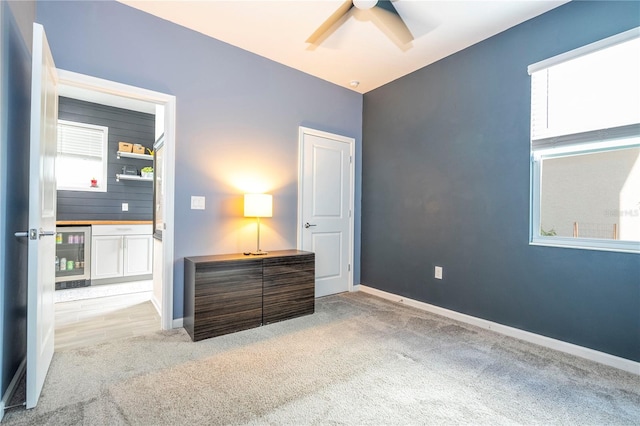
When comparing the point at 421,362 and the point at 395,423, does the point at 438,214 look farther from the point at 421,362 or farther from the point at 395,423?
the point at 395,423

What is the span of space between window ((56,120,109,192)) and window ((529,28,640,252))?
5.85 metres

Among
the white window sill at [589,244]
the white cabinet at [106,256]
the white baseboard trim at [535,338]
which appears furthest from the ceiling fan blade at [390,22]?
the white cabinet at [106,256]

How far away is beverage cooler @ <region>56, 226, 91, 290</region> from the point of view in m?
4.14

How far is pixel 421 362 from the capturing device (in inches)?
86.7

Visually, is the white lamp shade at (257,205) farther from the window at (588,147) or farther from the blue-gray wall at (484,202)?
the window at (588,147)

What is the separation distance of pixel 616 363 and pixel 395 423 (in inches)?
73.2

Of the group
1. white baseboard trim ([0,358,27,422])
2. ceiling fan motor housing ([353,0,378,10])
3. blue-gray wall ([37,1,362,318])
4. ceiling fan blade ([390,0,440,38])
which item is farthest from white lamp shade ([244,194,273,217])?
ceiling fan blade ([390,0,440,38])

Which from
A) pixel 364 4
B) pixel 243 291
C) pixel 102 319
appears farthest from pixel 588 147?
pixel 102 319

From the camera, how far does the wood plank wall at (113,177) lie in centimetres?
459

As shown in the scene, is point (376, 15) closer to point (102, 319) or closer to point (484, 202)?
point (484, 202)

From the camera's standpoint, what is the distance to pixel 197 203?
9.70 feet

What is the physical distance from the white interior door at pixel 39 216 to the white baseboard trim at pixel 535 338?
3.31m

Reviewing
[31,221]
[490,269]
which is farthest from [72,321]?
[490,269]

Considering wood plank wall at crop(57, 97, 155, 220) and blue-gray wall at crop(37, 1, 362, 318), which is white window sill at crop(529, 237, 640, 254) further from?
wood plank wall at crop(57, 97, 155, 220)
